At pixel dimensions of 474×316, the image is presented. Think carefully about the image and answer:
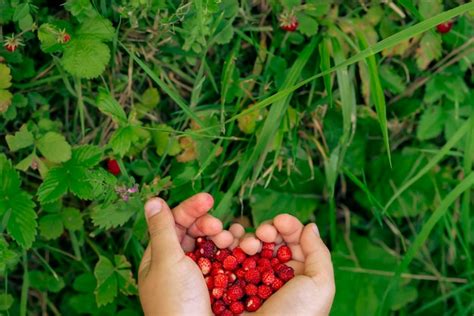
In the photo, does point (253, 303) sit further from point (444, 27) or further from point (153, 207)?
point (444, 27)

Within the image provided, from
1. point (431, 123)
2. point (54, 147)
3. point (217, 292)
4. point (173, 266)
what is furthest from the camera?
point (431, 123)

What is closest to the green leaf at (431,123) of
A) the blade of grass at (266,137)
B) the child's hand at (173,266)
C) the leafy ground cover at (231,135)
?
the leafy ground cover at (231,135)

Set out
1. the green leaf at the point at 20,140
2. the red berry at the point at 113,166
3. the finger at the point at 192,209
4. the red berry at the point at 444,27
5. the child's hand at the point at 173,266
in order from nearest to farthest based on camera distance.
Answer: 1. the child's hand at the point at 173,266
2. the finger at the point at 192,209
3. the green leaf at the point at 20,140
4. the red berry at the point at 113,166
5. the red berry at the point at 444,27

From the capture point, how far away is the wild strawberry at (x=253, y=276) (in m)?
2.00

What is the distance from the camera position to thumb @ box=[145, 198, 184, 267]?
1866 millimetres

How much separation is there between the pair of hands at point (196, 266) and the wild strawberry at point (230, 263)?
0.17 ft

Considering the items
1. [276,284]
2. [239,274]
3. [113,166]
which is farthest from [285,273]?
[113,166]

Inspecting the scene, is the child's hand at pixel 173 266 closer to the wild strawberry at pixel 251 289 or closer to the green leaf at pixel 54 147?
the wild strawberry at pixel 251 289

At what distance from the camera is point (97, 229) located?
2250mm

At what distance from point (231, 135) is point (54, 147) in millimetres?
581

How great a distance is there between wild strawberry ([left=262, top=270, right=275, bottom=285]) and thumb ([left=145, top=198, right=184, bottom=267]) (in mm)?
265

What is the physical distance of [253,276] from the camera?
6.57 ft

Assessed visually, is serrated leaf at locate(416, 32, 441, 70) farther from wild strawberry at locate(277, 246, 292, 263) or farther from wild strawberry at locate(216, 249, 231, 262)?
wild strawberry at locate(216, 249, 231, 262)

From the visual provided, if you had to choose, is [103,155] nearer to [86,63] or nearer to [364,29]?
[86,63]
